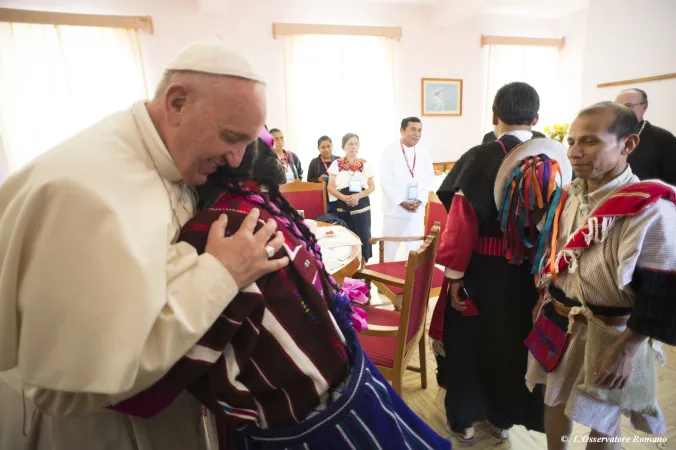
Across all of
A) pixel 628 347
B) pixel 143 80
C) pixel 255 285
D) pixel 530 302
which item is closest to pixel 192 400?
pixel 255 285

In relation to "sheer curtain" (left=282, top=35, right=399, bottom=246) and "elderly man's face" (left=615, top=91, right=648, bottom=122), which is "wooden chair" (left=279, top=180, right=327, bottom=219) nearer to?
"sheer curtain" (left=282, top=35, right=399, bottom=246)

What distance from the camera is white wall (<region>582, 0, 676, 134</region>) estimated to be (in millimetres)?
3809

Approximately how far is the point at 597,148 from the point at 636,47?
14.3ft

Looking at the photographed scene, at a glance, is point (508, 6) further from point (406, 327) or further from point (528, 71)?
point (406, 327)

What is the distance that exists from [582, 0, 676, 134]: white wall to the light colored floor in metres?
3.31

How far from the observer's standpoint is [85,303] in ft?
1.81

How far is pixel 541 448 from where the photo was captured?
165cm

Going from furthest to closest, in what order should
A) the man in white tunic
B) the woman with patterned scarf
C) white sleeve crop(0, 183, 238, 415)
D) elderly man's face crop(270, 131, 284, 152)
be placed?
elderly man's face crop(270, 131, 284, 152), the man in white tunic, the woman with patterned scarf, white sleeve crop(0, 183, 238, 415)

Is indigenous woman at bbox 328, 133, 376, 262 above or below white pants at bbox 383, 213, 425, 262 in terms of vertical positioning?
above

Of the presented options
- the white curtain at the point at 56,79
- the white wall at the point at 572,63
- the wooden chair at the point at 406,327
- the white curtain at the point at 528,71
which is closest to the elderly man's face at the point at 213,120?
the wooden chair at the point at 406,327

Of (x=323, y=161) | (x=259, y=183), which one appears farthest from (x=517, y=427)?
(x=323, y=161)

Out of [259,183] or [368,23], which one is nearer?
[259,183]

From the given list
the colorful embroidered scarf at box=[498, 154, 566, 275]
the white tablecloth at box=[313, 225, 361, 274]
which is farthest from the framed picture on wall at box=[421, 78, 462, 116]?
the colorful embroidered scarf at box=[498, 154, 566, 275]

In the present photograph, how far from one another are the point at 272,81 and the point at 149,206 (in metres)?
4.46
